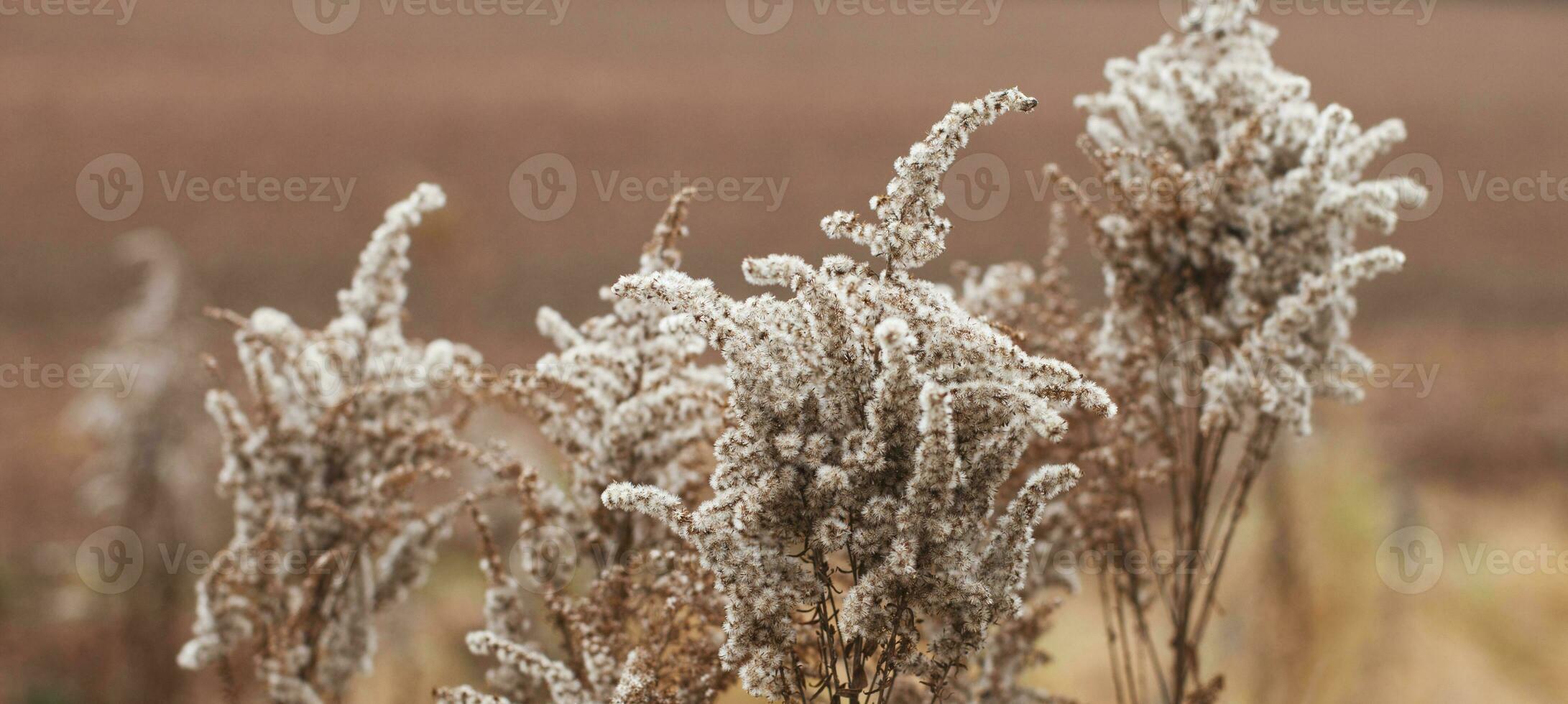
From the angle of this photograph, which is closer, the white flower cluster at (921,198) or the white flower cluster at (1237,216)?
the white flower cluster at (921,198)

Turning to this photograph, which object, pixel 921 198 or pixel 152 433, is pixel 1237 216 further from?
pixel 152 433

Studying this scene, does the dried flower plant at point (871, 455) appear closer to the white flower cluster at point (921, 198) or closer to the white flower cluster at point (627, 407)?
the white flower cluster at point (921, 198)

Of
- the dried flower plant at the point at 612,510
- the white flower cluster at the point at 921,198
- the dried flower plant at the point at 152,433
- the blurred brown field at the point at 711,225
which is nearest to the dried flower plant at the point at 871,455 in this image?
the white flower cluster at the point at 921,198

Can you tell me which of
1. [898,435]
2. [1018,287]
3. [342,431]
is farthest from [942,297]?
[342,431]

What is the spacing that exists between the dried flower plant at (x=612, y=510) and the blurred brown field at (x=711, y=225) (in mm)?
2536

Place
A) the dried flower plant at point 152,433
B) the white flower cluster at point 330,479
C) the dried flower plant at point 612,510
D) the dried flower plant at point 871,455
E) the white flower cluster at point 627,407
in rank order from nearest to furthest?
the dried flower plant at point 871,455
the dried flower plant at point 612,510
the white flower cluster at point 627,407
the white flower cluster at point 330,479
the dried flower plant at point 152,433

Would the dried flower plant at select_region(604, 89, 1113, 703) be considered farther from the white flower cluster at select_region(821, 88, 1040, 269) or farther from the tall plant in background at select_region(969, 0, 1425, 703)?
the tall plant in background at select_region(969, 0, 1425, 703)

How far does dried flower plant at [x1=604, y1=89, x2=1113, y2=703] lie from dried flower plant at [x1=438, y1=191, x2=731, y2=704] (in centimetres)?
30

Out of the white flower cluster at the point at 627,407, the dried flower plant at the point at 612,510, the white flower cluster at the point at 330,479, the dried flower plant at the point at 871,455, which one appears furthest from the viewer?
the white flower cluster at the point at 330,479

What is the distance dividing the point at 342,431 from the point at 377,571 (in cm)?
30

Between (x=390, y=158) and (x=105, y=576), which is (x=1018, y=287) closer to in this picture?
(x=105, y=576)

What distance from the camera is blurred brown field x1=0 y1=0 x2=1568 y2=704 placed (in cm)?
471

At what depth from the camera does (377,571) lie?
6.54ft

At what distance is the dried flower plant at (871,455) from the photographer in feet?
3.86
